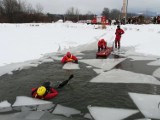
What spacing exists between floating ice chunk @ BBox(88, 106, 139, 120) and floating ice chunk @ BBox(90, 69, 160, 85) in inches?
91.1

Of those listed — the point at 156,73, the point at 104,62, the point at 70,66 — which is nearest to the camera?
the point at 156,73

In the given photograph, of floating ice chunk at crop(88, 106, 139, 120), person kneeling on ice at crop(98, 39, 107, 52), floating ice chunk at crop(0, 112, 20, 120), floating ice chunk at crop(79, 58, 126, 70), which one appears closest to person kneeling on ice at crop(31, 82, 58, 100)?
floating ice chunk at crop(0, 112, 20, 120)

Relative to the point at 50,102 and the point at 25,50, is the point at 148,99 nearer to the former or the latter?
the point at 50,102

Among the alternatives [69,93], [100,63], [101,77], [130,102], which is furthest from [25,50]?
[130,102]

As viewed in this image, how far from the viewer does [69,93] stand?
23.3ft

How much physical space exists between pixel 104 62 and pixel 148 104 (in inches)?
213

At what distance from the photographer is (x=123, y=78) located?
8492mm

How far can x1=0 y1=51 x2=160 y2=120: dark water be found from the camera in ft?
21.0

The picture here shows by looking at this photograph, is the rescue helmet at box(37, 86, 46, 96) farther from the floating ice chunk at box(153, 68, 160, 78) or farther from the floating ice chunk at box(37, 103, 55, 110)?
the floating ice chunk at box(153, 68, 160, 78)

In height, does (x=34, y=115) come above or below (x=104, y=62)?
below

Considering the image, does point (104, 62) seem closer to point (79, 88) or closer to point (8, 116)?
point (79, 88)

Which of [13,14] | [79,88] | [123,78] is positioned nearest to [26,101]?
[79,88]

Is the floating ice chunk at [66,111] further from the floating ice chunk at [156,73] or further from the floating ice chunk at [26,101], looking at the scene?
the floating ice chunk at [156,73]

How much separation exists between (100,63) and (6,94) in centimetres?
520
